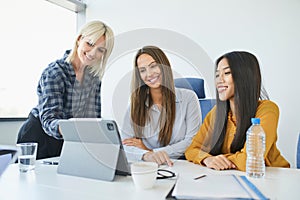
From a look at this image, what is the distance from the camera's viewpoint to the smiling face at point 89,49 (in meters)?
1.45

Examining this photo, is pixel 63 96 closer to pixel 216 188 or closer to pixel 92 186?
pixel 92 186

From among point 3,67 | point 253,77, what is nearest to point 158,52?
point 253,77

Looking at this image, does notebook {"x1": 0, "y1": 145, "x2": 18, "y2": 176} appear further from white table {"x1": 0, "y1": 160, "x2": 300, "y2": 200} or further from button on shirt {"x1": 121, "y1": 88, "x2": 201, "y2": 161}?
button on shirt {"x1": 121, "y1": 88, "x2": 201, "y2": 161}

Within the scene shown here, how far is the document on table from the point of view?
2.12ft

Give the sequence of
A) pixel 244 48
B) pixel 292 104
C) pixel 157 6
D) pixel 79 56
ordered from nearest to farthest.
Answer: pixel 79 56, pixel 292 104, pixel 244 48, pixel 157 6

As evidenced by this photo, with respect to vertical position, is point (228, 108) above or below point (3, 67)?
below

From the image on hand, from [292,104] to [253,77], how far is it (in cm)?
131

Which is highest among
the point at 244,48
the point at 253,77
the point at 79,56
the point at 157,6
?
the point at 157,6

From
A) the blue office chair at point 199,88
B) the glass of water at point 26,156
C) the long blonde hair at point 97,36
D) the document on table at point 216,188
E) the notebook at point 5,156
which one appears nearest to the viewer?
the document on table at point 216,188

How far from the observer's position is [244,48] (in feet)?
7.99

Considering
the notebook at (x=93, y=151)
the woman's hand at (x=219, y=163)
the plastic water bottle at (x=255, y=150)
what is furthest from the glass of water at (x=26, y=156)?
the plastic water bottle at (x=255, y=150)

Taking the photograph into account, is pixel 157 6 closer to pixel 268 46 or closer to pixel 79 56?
pixel 268 46

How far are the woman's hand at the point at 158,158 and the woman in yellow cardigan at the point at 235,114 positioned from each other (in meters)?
0.13

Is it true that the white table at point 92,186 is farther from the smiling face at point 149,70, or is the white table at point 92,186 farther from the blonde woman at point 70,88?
the smiling face at point 149,70
